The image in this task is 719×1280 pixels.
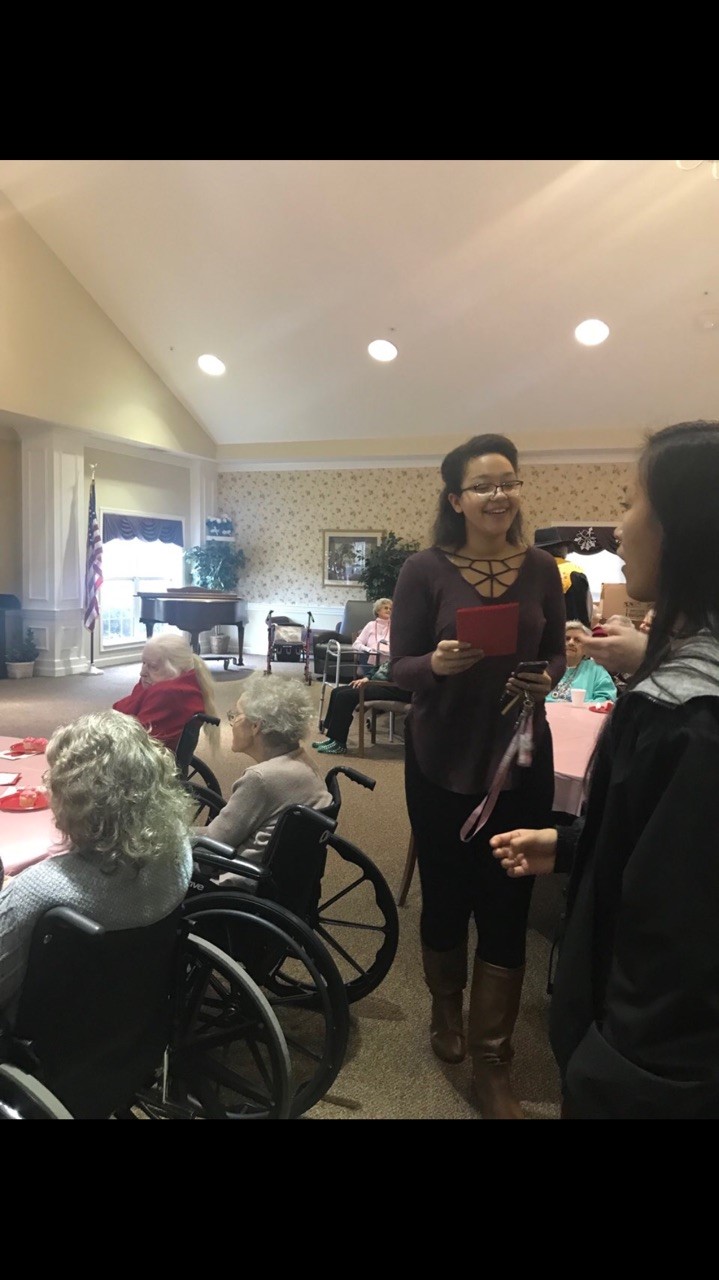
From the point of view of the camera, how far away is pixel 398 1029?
2141 mm

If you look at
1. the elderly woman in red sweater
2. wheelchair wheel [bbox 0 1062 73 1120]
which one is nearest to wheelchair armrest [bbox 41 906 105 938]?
wheelchair wheel [bbox 0 1062 73 1120]

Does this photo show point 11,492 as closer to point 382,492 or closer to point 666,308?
point 382,492

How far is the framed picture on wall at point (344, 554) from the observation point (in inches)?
369

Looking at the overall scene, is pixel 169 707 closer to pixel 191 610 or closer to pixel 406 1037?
pixel 406 1037

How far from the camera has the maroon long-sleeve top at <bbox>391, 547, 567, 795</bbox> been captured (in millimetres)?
A: 1655

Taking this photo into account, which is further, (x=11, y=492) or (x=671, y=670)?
(x=11, y=492)

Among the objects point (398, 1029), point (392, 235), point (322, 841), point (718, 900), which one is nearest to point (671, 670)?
point (718, 900)

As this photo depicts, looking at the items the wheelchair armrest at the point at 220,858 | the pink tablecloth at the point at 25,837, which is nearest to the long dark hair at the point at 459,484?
the wheelchair armrest at the point at 220,858

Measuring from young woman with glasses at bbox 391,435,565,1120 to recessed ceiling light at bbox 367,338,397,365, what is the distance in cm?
606

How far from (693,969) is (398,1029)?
164 cm

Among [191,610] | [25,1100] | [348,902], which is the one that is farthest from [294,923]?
[191,610]

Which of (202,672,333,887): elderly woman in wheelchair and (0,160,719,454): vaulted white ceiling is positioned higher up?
(0,160,719,454): vaulted white ceiling

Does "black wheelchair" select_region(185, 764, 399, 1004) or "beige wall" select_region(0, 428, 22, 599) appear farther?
"beige wall" select_region(0, 428, 22, 599)

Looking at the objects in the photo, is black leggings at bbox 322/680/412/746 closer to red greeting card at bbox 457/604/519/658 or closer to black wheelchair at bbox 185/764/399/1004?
black wheelchair at bbox 185/764/399/1004
